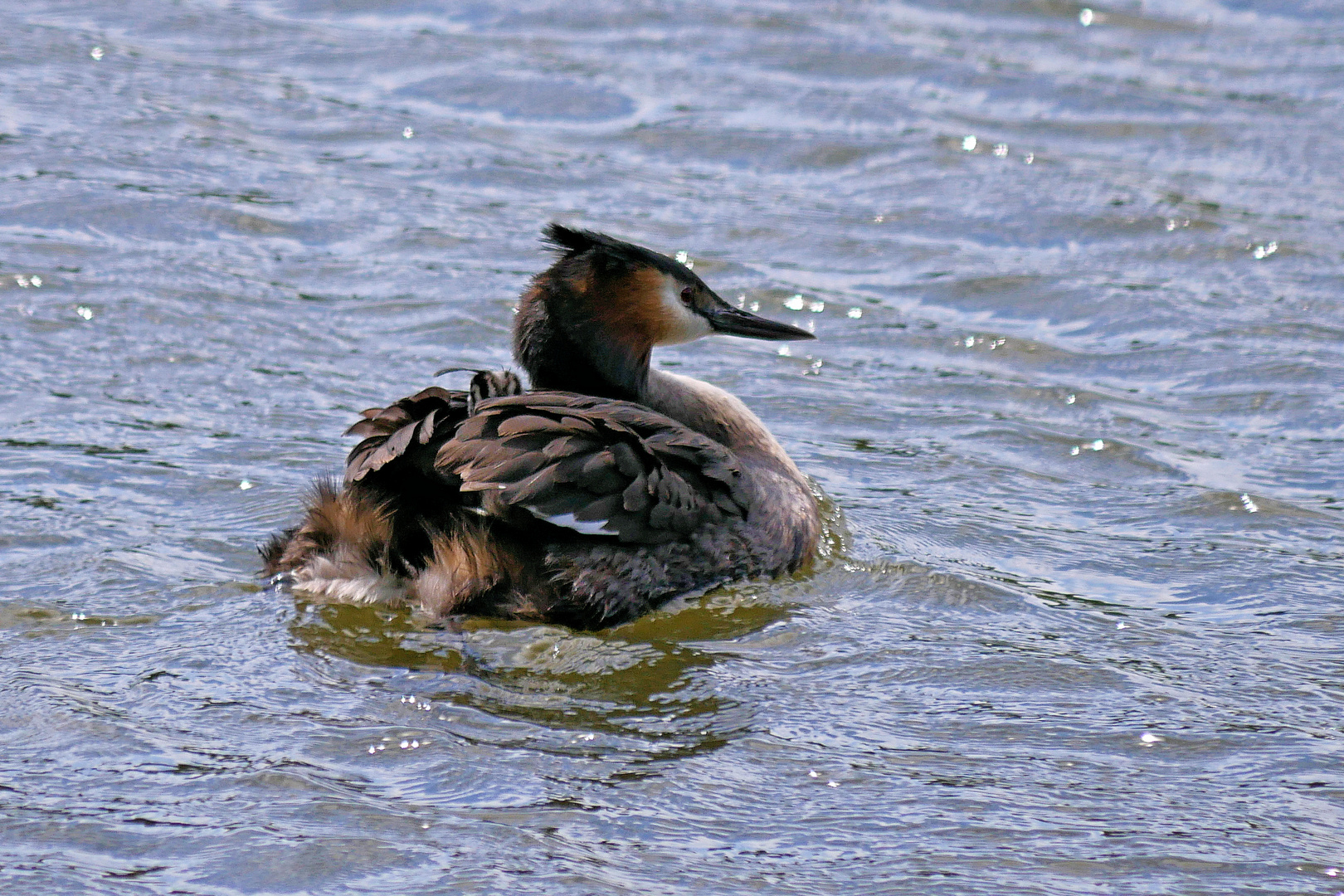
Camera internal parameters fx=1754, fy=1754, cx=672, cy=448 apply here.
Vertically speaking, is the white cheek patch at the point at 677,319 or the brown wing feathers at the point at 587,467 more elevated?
Result: the white cheek patch at the point at 677,319

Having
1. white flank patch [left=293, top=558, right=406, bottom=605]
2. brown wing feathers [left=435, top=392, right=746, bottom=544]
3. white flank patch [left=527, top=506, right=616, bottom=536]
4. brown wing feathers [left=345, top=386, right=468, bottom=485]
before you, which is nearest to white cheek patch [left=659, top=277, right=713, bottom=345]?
brown wing feathers [left=435, top=392, right=746, bottom=544]

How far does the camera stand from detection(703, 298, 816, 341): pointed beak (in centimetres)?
616

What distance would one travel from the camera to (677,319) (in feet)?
19.6

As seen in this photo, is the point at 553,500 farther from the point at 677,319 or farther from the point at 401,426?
the point at 677,319

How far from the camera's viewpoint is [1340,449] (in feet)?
22.5

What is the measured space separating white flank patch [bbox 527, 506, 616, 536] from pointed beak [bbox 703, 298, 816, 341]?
1286 millimetres

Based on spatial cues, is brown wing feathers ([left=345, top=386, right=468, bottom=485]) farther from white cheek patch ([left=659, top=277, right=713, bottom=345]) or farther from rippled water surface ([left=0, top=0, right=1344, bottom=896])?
white cheek patch ([left=659, top=277, right=713, bottom=345])

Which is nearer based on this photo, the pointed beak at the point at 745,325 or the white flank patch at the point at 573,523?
the white flank patch at the point at 573,523

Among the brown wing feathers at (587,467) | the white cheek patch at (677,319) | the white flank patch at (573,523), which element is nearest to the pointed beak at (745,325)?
the white cheek patch at (677,319)

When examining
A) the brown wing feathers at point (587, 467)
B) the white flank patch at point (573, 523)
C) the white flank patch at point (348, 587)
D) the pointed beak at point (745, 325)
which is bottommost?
the white flank patch at point (348, 587)

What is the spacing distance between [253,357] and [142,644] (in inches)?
101

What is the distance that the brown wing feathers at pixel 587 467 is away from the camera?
498 centimetres

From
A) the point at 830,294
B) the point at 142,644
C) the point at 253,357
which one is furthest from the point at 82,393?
the point at 830,294

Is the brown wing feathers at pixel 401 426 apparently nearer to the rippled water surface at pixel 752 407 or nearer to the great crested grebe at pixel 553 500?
the great crested grebe at pixel 553 500
